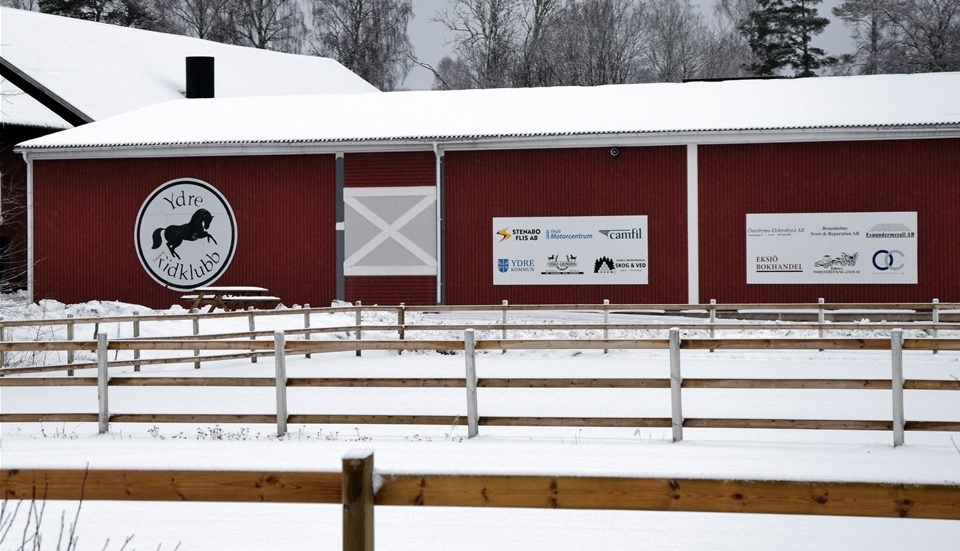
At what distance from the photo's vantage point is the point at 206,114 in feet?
95.1

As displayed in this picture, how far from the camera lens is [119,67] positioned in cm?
3869

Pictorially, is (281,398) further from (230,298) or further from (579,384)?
(230,298)

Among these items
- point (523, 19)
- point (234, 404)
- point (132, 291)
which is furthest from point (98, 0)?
point (234, 404)

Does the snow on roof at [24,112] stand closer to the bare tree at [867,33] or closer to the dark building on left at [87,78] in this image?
the dark building on left at [87,78]

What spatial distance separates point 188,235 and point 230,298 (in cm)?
258

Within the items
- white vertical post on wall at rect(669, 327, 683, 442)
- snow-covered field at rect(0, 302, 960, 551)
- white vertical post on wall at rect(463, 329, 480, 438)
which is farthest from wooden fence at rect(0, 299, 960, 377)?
white vertical post on wall at rect(669, 327, 683, 442)

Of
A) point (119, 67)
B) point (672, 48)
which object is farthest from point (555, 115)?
point (672, 48)

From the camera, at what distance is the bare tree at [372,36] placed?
57406 mm

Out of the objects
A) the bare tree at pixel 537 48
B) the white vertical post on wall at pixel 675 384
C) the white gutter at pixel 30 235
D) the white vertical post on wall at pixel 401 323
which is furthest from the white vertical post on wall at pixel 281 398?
the bare tree at pixel 537 48

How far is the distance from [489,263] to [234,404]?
12.6 metres

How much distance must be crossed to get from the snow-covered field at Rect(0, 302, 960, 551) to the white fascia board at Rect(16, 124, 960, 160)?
21.6 feet

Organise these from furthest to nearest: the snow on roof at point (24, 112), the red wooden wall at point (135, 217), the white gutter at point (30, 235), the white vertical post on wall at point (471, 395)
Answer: the snow on roof at point (24, 112) < the white gutter at point (30, 235) < the red wooden wall at point (135, 217) < the white vertical post on wall at point (471, 395)

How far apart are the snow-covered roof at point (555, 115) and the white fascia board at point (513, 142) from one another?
0.17 feet

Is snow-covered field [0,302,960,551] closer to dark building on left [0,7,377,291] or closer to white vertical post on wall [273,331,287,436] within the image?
white vertical post on wall [273,331,287,436]
